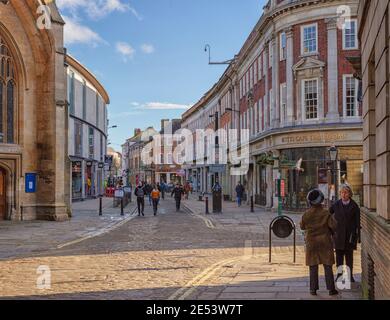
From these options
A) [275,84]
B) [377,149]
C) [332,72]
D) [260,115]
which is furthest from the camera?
[260,115]

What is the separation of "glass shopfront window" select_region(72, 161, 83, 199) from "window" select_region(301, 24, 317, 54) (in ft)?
78.1

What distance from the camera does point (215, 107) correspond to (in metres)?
64.8

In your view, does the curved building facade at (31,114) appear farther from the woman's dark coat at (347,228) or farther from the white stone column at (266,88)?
the woman's dark coat at (347,228)

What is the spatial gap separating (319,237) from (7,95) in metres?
20.2

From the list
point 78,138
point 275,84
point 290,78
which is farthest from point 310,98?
point 78,138

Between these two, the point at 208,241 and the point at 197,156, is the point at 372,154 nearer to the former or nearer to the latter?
the point at 208,241

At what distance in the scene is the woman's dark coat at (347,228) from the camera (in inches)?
368

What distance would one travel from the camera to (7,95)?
25453 mm

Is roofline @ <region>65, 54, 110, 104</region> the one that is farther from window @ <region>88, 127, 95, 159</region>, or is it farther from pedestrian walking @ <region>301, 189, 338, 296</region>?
pedestrian walking @ <region>301, 189, 338, 296</region>

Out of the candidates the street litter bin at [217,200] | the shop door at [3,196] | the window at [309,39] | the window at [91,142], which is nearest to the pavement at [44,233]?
the shop door at [3,196]

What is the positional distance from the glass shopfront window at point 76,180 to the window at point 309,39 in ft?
78.1

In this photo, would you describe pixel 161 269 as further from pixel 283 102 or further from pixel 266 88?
pixel 266 88
